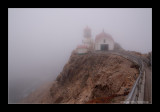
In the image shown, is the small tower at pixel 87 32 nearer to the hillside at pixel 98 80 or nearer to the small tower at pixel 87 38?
the small tower at pixel 87 38

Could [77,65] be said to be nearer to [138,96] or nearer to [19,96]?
[138,96]

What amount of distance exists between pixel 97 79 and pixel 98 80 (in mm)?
619

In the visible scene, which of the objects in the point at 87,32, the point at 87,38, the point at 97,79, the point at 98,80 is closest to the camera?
the point at 98,80

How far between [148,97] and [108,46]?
78.7 feet

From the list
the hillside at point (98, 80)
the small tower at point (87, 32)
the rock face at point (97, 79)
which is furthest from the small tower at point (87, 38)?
the hillside at point (98, 80)

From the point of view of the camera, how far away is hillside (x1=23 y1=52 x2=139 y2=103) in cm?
1051

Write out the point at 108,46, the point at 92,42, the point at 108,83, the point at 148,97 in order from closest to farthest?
the point at 148,97
the point at 108,83
the point at 108,46
the point at 92,42

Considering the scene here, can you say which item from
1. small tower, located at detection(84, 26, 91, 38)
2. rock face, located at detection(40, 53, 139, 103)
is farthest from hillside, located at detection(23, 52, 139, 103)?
small tower, located at detection(84, 26, 91, 38)

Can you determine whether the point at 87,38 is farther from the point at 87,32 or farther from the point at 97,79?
the point at 97,79

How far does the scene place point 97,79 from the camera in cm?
1568

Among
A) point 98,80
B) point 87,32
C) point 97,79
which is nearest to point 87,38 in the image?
point 87,32

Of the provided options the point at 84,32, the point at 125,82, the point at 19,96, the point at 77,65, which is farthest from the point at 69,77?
the point at 84,32

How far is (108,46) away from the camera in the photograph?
29922mm
